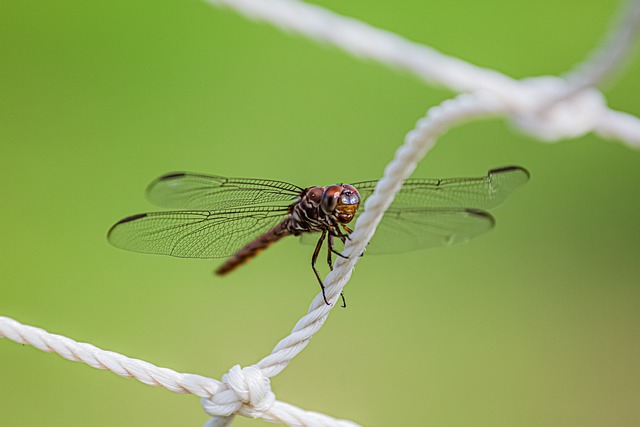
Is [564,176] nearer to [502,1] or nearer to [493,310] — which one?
[493,310]

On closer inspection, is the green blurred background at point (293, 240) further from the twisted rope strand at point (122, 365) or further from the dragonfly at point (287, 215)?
the twisted rope strand at point (122, 365)

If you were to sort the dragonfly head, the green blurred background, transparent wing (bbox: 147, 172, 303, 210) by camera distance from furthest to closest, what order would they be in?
the green blurred background, transparent wing (bbox: 147, 172, 303, 210), the dragonfly head

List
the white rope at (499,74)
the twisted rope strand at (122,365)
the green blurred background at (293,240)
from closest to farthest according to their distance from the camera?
1. the white rope at (499,74)
2. the twisted rope strand at (122,365)
3. the green blurred background at (293,240)

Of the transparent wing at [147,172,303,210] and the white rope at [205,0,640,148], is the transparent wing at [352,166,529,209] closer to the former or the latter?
the transparent wing at [147,172,303,210]

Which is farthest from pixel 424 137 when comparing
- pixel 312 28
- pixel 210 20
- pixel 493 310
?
pixel 210 20

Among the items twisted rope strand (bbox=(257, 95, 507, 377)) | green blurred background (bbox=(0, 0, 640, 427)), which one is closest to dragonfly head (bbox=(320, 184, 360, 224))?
twisted rope strand (bbox=(257, 95, 507, 377))

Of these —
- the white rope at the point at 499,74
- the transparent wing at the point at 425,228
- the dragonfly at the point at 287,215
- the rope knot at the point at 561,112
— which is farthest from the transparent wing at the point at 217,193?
the rope knot at the point at 561,112

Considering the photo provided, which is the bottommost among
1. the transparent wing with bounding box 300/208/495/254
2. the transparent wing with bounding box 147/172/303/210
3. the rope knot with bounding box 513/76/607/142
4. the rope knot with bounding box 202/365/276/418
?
the rope knot with bounding box 202/365/276/418
